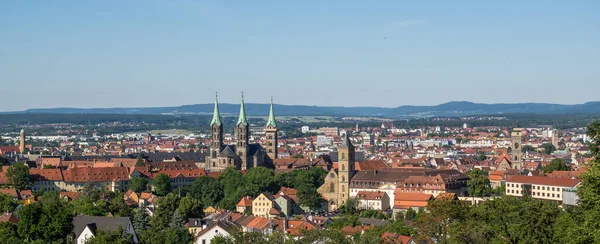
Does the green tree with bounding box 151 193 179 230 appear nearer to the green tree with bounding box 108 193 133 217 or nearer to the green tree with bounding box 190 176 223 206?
the green tree with bounding box 108 193 133 217

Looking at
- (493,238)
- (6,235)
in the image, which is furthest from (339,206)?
(493,238)

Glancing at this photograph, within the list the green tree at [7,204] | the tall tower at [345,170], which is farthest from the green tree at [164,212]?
the tall tower at [345,170]

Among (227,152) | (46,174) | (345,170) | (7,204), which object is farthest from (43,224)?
(227,152)

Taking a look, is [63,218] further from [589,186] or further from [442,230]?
[589,186]

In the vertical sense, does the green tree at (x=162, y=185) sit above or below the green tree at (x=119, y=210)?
below

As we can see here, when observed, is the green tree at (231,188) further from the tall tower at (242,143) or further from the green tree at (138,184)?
the tall tower at (242,143)

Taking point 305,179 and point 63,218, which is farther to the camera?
point 305,179
